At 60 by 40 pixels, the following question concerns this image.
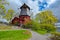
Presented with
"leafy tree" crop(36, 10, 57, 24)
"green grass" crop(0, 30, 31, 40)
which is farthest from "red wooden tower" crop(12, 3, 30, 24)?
"green grass" crop(0, 30, 31, 40)

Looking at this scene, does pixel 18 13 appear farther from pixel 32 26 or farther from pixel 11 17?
pixel 32 26

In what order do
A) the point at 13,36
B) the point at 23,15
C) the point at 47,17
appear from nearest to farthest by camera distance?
the point at 13,36, the point at 23,15, the point at 47,17

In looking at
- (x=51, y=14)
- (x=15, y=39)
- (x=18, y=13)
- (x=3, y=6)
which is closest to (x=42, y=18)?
(x=51, y=14)

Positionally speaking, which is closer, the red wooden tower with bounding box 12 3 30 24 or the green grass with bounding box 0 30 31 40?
the green grass with bounding box 0 30 31 40

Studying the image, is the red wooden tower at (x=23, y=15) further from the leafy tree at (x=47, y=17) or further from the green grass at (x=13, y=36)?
the green grass at (x=13, y=36)

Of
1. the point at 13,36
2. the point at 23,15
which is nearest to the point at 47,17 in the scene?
the point at 23,15

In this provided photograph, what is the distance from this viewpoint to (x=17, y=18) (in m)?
71.0

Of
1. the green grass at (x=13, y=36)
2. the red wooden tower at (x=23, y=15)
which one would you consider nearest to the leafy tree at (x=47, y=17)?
the red wooden tower at (x=23, y=15)

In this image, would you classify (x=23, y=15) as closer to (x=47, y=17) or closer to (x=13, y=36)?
(x=47, y=17)

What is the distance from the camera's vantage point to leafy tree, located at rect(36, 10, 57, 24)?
78.1 meters

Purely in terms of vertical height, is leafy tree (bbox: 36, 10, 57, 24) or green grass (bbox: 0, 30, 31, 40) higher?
leafy tree (bbox: 36, 10, 57, 24)

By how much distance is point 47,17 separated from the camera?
260ft

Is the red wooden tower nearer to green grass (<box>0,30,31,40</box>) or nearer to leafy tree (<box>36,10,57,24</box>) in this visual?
leafy tree (<box>36,10,57,24</box>)

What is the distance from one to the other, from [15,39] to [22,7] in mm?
44875
